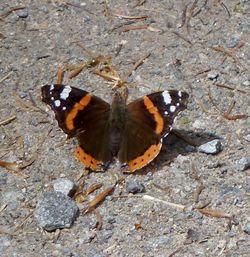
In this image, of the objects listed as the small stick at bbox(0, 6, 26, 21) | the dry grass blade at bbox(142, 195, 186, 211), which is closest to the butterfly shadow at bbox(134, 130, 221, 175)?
the dry grass blade at bbox(142, 195, 186, 211)

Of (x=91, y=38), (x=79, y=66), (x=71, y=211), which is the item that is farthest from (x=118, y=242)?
(x=91, y=38)

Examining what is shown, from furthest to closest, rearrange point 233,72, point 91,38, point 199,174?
1. point 91,38
2. point 233,72
3. point 199,174

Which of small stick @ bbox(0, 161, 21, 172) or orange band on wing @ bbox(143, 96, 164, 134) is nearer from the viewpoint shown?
orange band on wing @ bbox(143, 96, 164, 134)

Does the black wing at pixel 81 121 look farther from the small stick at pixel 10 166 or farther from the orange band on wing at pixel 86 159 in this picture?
the small stick at pixel 10 166

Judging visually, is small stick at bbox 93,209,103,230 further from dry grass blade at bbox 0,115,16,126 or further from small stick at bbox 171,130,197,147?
dry grass blade at bbox 0,115,16,126

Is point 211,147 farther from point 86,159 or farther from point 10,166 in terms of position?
point 10,166

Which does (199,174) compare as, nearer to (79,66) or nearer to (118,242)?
(118,242)

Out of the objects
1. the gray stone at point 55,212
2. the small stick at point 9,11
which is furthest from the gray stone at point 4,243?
the small stick at point 9,11

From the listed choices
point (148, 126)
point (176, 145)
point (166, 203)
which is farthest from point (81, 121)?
point (166, 203)
